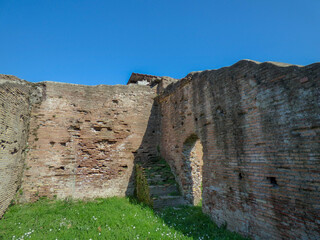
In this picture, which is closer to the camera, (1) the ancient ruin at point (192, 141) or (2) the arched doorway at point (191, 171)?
(1) the ancient ruin at point (192, 141)

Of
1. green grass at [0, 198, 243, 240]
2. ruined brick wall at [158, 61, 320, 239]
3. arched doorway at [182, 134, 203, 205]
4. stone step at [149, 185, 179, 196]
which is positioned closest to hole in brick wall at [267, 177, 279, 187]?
ruined brick wall at [158, 61, 320, 239]

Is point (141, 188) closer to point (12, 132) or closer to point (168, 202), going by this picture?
point (168, 202)

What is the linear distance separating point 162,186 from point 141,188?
0.97 metres

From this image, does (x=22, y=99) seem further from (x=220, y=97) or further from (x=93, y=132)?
(x=220, y=97)

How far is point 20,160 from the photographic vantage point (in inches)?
264

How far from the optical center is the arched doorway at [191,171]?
6.80 m

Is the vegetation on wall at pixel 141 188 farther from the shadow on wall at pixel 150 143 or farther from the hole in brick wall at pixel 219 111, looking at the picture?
the hole in brick wall at pixel 219 111

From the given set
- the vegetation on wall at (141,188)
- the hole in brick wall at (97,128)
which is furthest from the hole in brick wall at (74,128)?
the vegetation on wall at (141,188)

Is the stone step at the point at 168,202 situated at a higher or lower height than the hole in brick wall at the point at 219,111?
lower

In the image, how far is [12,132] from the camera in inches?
239

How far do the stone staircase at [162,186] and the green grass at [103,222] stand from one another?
→ 1.17 ft

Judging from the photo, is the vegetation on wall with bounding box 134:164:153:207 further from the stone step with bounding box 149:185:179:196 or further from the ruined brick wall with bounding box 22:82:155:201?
the ruined brick wall with bounding box 22:82:155:201

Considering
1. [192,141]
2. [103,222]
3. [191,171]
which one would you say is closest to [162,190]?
[191,171]

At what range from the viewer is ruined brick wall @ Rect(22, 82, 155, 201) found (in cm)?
722
